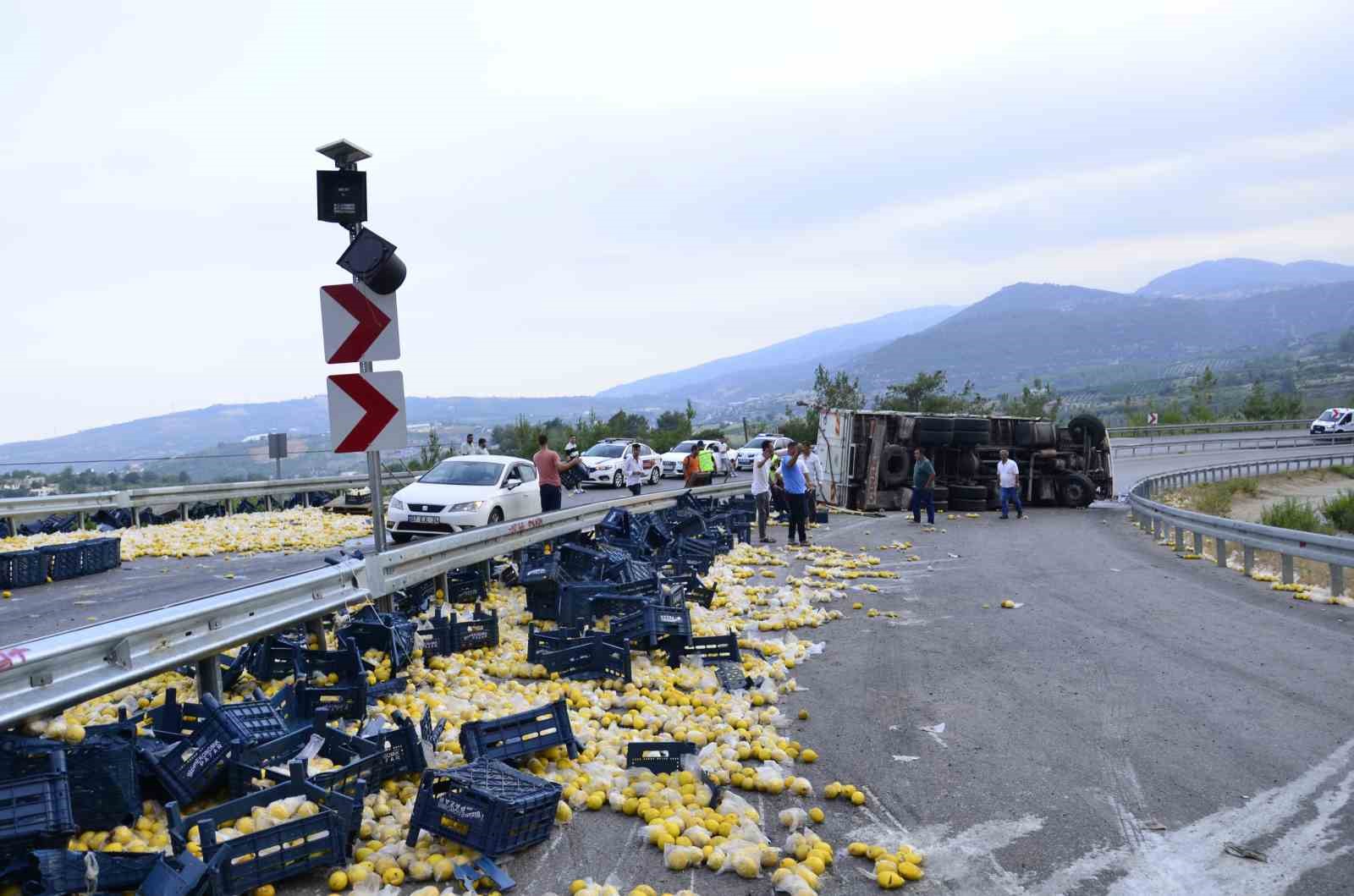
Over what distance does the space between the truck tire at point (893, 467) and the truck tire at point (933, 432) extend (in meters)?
0.60

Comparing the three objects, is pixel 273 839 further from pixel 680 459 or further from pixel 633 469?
pixel 680 459

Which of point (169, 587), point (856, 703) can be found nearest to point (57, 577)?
point (169, 587)

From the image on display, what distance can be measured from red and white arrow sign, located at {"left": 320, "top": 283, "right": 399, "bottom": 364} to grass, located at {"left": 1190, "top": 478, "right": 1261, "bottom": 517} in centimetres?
2646

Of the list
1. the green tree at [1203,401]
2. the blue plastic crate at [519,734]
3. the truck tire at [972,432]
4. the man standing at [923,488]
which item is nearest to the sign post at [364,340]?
the blue plastic crate at [519,734]

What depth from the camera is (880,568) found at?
14.7 m

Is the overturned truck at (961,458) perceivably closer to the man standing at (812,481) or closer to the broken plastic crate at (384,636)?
the man standing at (812,481)

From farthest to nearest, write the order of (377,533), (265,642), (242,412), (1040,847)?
1. (242,412)
2. (377,533)
3. (265,642)
4. (1040,847)

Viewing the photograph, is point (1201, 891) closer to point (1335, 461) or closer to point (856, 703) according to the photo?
point (856, 703)

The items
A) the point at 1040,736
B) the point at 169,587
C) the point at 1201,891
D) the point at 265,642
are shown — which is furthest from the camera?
the point at 169,587

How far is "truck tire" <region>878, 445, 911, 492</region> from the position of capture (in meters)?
25.5

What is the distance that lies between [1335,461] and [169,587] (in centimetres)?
5059

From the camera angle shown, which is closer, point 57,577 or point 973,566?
point 57,577

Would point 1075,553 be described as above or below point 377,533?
below

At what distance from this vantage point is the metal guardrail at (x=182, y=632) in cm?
470
